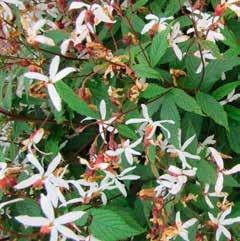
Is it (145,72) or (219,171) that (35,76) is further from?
(219,171)

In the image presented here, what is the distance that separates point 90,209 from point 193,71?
0.26 m

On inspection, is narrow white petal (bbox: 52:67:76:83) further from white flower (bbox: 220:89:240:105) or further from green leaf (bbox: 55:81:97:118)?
white flower (bbox: 220:89:240:105)

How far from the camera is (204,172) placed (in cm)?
83

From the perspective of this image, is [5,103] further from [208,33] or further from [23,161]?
[208,33]

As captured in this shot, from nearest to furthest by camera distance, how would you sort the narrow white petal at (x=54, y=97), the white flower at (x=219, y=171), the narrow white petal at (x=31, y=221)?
the narrow white petal at (x=31, y=221), the narrow white petal at (x=54, y=97), the white flower at (x=219, y=171)

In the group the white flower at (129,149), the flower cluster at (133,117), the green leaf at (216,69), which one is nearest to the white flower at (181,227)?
the flower cluster at (133,117)

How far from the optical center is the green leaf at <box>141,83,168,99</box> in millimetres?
816

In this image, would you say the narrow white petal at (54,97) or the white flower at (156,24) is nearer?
the narrow white petal at (54,97)

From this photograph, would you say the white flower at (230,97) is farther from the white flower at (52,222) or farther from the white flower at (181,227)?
the white flower at (52,222)

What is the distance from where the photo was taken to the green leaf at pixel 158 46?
0.80 m

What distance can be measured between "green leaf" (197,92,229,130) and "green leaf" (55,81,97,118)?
0.61 feet

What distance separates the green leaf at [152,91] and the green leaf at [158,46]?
0.03 metres

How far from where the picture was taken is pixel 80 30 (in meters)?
0.80

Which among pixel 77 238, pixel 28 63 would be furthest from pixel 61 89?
pixel 77 238
